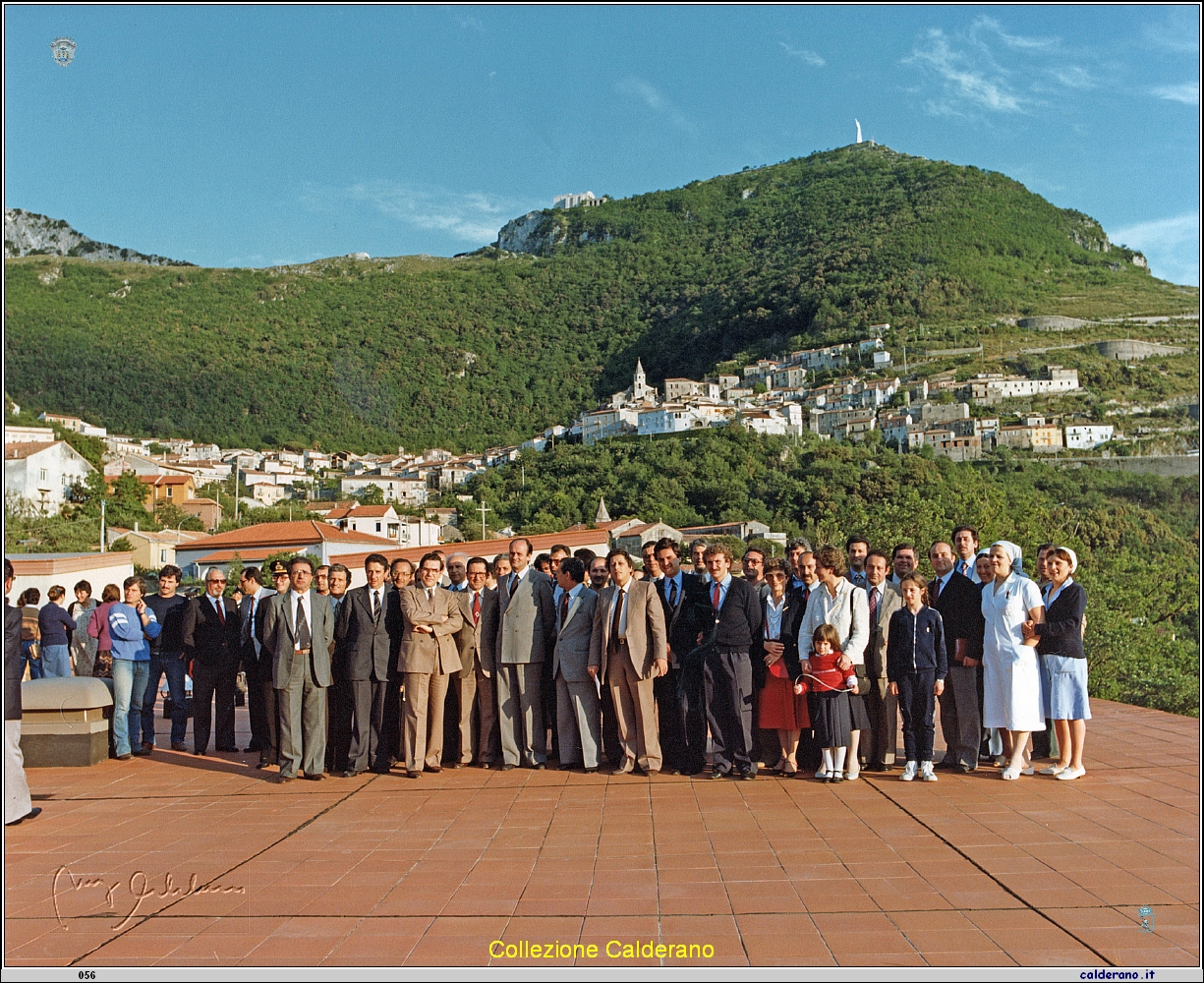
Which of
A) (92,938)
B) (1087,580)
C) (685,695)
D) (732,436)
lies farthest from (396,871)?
(732,436)

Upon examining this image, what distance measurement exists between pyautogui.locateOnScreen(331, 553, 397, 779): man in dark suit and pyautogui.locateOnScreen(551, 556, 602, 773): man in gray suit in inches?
47.1

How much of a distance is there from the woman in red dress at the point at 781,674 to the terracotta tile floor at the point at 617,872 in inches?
13.8

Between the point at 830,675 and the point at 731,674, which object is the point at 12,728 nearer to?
the point at 731,674

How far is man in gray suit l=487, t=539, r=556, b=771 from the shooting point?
20.5ft

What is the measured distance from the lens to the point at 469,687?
6406 millimetres

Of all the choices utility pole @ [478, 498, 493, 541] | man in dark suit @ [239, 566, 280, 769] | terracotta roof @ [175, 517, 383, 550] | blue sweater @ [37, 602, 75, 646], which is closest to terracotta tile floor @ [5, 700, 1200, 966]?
man in dark suit @ [239, 566, 280, 769]

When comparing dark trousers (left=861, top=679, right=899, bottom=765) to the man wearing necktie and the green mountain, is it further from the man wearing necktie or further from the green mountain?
the green mountain

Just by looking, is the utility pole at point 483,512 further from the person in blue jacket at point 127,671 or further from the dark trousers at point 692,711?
the dark trousers at point 692,711

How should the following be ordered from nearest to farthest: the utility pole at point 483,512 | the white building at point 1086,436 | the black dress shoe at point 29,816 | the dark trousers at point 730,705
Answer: the black dress shoe at point 29,816
the dark trousers at point 730,705
the utility pole at point 483,512
the white building at point 1086,436

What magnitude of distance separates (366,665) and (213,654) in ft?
5.78

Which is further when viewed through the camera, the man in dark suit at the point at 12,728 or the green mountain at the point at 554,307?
the green mountain at the point at 554,307

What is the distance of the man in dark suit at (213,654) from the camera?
7133 mm

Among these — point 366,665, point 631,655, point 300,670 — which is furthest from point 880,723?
point 300,670

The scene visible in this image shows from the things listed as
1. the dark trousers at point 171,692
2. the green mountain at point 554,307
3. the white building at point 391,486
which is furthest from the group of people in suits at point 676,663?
the green mountain at point 554,307
